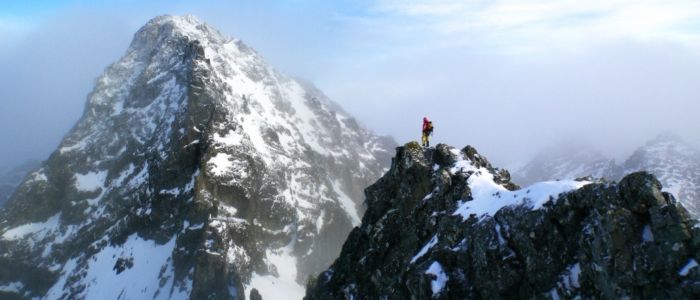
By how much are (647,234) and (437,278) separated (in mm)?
15809

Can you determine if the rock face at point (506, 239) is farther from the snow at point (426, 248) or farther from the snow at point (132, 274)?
the snow at point (132, 274)

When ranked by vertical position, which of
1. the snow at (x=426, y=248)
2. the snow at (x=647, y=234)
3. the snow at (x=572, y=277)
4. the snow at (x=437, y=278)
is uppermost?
the snow at (x=426, y=248)

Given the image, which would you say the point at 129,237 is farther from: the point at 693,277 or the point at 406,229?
the point at 693,277

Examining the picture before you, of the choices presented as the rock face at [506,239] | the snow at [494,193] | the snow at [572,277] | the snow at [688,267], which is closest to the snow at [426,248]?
the rock face at [506,239]

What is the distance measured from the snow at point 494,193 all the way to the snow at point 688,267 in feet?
30.0

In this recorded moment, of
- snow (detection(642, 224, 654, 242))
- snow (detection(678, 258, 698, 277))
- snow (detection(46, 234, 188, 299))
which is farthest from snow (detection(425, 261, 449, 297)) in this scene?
snow (detection(46, 234, 188, 299))

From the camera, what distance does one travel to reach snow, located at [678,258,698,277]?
30119mm

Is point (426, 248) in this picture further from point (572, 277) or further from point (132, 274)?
point (132, 274)

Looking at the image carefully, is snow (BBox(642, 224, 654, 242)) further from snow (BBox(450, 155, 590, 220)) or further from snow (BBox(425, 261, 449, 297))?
snow (BBox(425, 261, 449, 297))

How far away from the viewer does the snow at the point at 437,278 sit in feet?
141

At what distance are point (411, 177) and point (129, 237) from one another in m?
165

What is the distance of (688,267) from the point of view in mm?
30250

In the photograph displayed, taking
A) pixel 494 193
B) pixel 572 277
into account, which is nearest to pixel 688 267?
pixel 572 277

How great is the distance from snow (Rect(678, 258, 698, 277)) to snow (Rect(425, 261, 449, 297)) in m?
16.9
